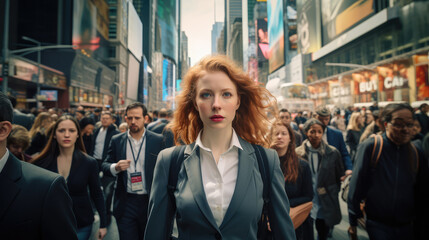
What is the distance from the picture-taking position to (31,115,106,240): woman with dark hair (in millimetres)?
3145

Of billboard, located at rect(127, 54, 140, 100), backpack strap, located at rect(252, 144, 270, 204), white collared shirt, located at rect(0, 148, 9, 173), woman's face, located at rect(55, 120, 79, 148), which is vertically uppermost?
billboard, located at rect(127, 54, 140, 100)

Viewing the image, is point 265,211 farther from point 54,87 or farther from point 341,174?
point 54,87

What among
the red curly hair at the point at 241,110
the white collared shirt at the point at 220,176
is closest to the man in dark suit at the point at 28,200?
the white collared shirt at the point at 220,176

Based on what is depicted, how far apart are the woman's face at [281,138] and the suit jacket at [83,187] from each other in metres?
2.44

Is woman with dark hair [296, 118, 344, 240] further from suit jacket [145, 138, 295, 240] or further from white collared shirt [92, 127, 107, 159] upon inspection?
white collared shirt [92, 127, 107, 159]

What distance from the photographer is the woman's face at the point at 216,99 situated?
1860mm

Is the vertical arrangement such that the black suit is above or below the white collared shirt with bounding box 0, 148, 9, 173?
below

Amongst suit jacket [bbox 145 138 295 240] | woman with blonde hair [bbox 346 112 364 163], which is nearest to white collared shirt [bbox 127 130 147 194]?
suit jacket [bbox 145 138 295 240]

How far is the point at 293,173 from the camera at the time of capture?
3385mm

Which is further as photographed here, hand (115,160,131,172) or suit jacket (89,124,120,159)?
suit jacket (89,124,120,159)

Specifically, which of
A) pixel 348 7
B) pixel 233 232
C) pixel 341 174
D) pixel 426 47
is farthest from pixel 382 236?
pixel 348 7

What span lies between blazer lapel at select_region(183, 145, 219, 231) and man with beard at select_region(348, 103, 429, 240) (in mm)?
2230

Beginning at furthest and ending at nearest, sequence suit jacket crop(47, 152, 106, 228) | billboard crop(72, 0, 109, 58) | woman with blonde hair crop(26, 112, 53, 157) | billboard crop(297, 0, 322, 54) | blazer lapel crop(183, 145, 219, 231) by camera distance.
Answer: billboard crop(297, 0, 322, 54), billboard crop(72, 0, 109, 58), woman with blonde hair crop(26, 112, 53, 157), suit jacket crop(47, 152, 106, 228), blazer lapel crop(183, 145, 219, 231)

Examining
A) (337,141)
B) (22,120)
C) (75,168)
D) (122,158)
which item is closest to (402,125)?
(337,141)
